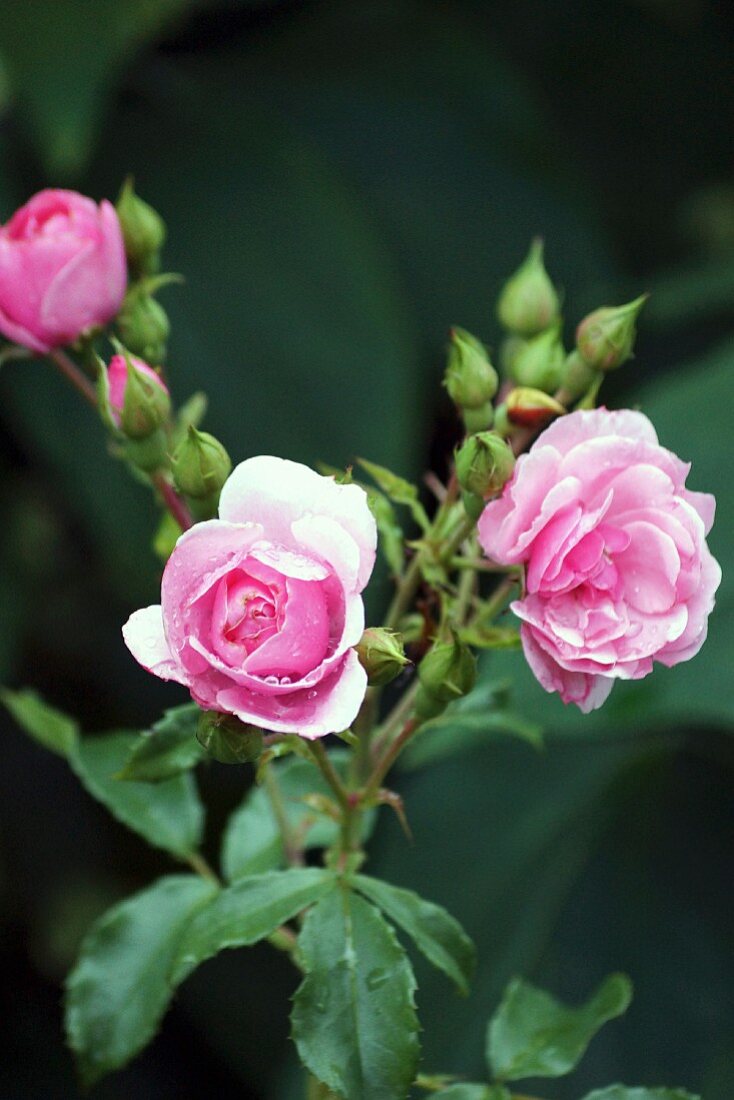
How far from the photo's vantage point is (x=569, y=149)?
2.41 metres

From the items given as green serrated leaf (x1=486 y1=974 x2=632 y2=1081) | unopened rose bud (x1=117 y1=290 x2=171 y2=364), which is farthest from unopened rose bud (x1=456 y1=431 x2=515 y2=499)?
green serrated leaf (x1=486 y1=974 x2=632 y2=1081)

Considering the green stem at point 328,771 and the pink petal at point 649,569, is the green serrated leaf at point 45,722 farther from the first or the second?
the pink petal at point 649,569

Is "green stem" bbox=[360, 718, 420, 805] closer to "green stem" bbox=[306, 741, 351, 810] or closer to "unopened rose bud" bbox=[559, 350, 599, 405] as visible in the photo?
"green stem" bbox=[306, 741, 351, 810]

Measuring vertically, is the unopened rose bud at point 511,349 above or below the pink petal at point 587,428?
below

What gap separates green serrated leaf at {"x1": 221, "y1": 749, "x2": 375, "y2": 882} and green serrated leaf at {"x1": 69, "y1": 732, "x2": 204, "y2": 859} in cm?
3

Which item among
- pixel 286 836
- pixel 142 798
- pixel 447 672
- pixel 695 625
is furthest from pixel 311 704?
pixel 142 798

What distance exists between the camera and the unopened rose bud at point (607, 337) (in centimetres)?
101

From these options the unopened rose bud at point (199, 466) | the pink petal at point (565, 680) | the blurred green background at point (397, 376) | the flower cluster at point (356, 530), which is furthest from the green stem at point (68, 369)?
the blurred green background at point (397, 376)

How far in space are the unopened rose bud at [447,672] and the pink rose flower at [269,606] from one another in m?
0.10

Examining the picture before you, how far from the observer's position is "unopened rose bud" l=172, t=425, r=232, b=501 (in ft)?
2.92

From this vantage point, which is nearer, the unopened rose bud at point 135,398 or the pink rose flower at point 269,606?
the pink rose flower at point 269,606

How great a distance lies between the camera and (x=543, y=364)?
1.04m

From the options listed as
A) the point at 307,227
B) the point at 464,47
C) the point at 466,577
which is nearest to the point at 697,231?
the point at 464,47

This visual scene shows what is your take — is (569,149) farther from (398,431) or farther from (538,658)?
(538,658)
